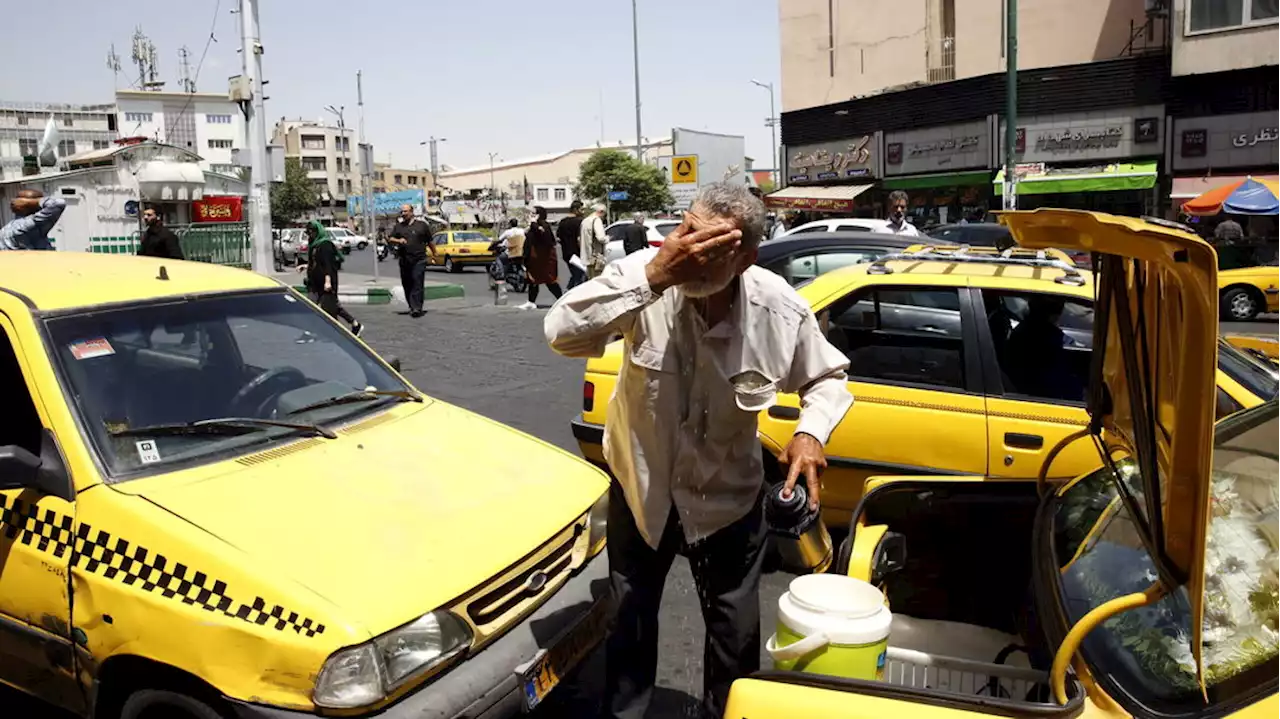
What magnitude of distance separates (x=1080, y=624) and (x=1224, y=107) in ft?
93.0

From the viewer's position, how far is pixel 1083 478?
276 centimetres

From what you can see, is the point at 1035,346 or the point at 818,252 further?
the point at 818,252

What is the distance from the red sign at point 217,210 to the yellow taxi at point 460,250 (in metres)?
6.11

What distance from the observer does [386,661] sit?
2.40 metres

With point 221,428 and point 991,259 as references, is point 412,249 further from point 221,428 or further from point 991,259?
point 221,428

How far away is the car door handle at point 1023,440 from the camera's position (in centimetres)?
412

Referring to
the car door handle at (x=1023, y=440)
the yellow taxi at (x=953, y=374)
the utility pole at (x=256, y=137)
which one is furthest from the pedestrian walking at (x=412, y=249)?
the car door handle at (x=1023, y=440)

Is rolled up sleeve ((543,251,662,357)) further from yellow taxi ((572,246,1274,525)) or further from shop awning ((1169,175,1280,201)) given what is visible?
shop awning ((1169,175,1280,201))

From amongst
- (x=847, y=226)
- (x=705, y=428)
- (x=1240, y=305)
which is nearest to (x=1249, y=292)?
(x=1240, y=305)

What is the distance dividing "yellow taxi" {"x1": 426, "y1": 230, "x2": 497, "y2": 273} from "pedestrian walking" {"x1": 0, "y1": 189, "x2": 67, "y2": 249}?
22634 mm

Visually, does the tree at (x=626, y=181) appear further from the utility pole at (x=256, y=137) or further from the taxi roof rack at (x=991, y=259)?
the taxi roof rack at (x=991, y=259)

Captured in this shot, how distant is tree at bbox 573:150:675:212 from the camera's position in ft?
260

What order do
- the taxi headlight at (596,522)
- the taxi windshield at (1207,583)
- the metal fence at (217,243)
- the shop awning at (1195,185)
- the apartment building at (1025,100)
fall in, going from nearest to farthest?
the taxi windshield at (1207,583)
the taxi headlight at (596,522)
the metal fence at (217,243)
the shop awning at (1195,185)
the apartment building at (1025,100)

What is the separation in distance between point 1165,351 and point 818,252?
5.86m
